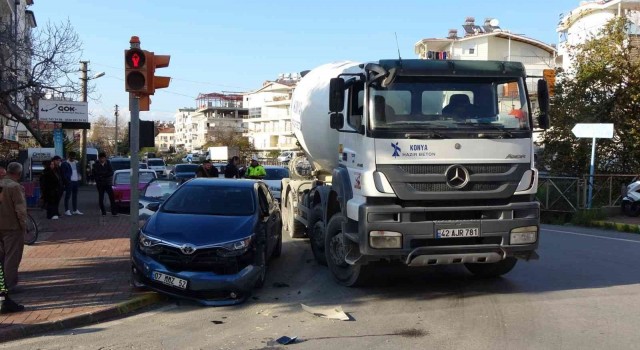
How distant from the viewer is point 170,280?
7457mm

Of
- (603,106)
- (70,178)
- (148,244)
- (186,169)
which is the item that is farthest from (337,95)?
(186,169)

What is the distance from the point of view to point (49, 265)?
31.2 feet

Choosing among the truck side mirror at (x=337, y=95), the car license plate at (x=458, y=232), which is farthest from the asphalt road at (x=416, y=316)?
the truck side mirror at (x=337, y=95)

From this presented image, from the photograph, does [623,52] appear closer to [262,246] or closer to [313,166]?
[313,166]

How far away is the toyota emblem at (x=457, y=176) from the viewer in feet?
24.2

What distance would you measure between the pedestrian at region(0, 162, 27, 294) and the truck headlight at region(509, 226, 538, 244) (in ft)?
19.9

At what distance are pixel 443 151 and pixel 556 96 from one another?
18.2m

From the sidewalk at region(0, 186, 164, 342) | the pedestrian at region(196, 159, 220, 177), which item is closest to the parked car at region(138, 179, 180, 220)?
the pedestrian at region(196, 159, 220, 177)

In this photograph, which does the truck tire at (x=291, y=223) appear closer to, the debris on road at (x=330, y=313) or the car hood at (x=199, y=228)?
the car hood at (x=199, y=228)

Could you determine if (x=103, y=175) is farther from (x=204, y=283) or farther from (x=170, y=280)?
(x=204, y=283)

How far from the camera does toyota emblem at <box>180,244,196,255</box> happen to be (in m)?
7.52

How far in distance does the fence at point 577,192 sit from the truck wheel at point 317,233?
11.5 meters

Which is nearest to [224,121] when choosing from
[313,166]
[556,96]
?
[556,96]

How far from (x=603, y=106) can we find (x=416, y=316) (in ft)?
59.9
